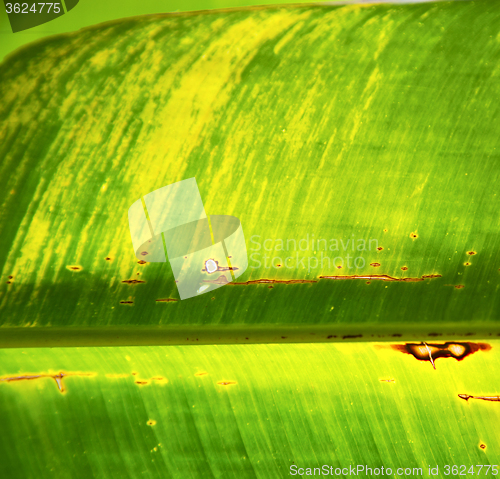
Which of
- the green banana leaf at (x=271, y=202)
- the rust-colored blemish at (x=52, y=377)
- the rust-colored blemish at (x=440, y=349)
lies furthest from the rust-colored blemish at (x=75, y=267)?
the rust-colored blemish at (x=440, y=349)

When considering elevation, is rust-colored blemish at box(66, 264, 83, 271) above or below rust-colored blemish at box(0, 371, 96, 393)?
above

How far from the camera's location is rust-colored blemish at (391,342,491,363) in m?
0.70

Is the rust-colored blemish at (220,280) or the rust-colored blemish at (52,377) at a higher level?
the rust-colored blemish at (220,280)

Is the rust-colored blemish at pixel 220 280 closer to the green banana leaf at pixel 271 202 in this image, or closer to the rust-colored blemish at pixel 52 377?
the green banana leaf at pixel 271 202

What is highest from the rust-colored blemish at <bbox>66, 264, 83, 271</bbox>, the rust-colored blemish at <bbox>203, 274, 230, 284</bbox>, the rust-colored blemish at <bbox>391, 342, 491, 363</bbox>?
the rust-colored blemish at <bbox>66, 264, 83, 271</bbox>

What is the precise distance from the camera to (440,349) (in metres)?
0.70

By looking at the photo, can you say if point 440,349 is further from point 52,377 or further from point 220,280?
point 52,377

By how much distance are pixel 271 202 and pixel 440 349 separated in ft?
1.42

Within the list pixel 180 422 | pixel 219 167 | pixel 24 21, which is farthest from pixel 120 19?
pixel 180 422

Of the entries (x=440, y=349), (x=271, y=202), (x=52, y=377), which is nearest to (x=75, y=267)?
(x=52, y=377)

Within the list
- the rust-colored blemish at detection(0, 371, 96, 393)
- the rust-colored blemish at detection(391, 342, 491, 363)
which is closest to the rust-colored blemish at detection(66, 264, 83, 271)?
the rust-colored blemish at detection(0, 371, 96, 393)

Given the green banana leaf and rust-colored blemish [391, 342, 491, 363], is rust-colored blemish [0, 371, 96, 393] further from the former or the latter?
Result: rust-colored blemish [391, 342, 491, 363]

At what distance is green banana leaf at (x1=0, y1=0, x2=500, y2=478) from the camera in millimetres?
673

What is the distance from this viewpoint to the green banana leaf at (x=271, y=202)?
0.67 metres
